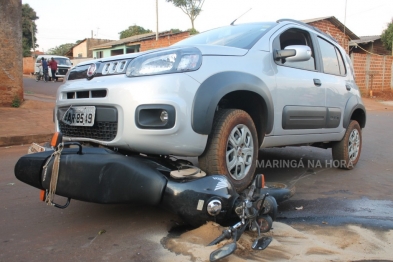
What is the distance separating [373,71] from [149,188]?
22.6 meters

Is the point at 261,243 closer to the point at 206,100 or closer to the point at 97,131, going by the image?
the point at 206,100

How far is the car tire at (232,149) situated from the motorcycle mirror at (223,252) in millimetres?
750

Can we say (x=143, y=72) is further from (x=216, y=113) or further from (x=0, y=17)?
(x=0, y=17)

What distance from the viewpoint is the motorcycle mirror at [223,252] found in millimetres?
2377

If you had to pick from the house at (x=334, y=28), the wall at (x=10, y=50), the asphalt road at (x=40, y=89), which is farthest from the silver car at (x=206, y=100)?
the house at (x=334, y=28)

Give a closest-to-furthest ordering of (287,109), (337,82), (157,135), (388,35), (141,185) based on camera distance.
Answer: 1. (141,185)
2. (157,135)
3. (287,109)
4. (337,82)
5. (388,35)

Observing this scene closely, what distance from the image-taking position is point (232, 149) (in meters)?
3.30

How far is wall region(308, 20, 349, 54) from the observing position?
22.7 m

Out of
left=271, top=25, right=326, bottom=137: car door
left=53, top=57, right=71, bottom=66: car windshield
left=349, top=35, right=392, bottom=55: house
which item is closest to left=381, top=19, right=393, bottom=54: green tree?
left=349, top=35, right=392, bottom=55: house

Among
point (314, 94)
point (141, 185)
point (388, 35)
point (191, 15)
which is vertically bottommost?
point (141, 185)

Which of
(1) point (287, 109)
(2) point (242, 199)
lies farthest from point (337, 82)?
(2) point (242, 199)

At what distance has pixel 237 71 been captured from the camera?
3.36 meters

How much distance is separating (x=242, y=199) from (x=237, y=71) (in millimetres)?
1111

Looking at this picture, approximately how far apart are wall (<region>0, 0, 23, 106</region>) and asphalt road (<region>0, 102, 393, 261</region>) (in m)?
5.40
